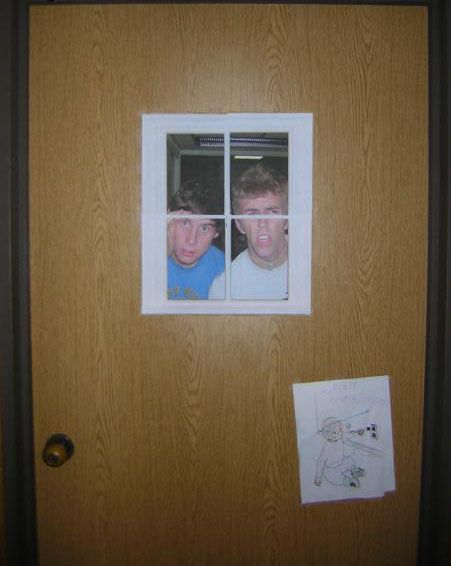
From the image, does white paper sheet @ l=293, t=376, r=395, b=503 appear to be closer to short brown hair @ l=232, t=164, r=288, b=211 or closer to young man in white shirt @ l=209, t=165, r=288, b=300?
young man in white shirt @ l=209, t=165, r=288, b=300

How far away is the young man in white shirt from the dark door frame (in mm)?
364

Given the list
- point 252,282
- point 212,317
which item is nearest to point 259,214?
point 252,282

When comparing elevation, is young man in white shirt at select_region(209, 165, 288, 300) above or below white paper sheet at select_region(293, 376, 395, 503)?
above

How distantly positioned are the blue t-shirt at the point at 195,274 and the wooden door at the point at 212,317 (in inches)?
2.8

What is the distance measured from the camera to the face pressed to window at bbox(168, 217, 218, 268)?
0.81 metres

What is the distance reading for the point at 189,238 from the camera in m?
0.81

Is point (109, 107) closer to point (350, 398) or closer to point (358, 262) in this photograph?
point (358, 262)

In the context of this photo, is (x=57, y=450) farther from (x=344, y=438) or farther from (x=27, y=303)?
(x=344, y=438)

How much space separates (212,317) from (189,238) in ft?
0.67

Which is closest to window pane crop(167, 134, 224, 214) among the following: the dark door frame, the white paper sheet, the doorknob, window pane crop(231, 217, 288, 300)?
window pane crop(231, 217, 288, 300)

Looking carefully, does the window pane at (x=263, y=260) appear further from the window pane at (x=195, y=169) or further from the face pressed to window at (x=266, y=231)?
the window pane at (x=195, y=169)

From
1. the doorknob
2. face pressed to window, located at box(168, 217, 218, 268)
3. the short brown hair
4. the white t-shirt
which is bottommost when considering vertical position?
the doorknob

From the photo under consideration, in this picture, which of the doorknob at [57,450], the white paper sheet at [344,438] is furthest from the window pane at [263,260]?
the doorknob at [57,450]

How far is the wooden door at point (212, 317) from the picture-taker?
2.60ft
